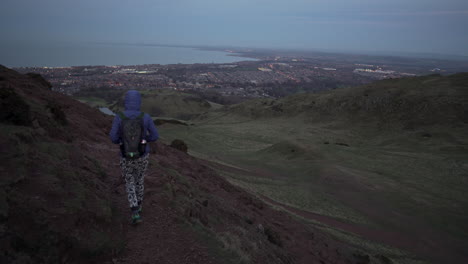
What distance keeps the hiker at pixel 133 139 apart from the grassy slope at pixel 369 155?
44.7 ft

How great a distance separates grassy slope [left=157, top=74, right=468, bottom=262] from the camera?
20.3 m

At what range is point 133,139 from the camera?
6.28 m

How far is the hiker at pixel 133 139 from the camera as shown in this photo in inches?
247

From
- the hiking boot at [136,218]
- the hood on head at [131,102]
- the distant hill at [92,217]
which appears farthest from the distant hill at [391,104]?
the hood on head at [131,102]

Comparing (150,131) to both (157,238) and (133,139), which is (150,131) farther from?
(157,238)

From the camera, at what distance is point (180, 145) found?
2416 centimetres

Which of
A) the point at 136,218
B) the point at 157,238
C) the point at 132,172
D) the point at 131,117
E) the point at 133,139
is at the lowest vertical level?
the point at 157,238

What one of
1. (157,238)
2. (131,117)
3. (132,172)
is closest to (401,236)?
(157,238)

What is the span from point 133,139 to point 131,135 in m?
0.10

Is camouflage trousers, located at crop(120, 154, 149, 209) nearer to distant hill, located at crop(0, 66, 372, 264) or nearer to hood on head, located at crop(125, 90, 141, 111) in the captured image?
distant hill, located at crop(0, 66, 372, 264)

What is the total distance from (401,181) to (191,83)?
159094 mm

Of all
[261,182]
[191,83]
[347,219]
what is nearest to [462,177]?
[347,219]

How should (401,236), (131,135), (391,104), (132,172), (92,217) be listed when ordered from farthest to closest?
(391,104) → (401,236) → (132,172) → (131,135) → (92,217)

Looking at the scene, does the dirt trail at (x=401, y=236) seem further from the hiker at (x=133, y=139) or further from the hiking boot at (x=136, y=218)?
the hiker at (x=133, y=139)
